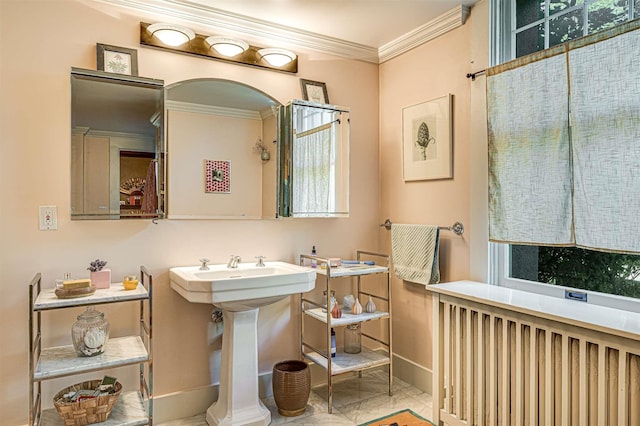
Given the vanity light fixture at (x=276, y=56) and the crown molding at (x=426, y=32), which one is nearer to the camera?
the crown molding at (x=426, y=32)

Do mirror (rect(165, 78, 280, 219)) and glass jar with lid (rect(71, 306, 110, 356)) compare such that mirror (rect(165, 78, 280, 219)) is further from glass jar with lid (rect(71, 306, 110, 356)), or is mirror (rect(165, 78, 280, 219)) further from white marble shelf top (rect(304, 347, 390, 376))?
white marble shelf top (rect(304, 347, 390, 376))

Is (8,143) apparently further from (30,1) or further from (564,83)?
(564,83)

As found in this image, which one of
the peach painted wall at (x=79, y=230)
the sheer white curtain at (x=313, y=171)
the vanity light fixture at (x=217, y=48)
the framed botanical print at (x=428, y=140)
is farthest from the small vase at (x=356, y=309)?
the vanity light fixture at (x=217, y=48)

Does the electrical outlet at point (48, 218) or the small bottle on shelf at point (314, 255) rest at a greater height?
the electrical outlet at point (48, 218)

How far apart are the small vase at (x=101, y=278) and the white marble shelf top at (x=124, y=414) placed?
24.0 inches

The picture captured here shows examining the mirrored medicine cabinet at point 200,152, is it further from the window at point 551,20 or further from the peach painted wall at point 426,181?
the window at point 551,20

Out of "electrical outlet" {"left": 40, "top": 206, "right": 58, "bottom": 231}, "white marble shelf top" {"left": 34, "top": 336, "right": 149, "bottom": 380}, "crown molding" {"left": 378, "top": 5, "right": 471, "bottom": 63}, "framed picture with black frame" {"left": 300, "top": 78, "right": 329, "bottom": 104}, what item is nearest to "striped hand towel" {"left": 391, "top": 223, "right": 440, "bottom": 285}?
"framed picture with black frame" {"left": 300, "top": 78, "right": 329, "bottom": 104}

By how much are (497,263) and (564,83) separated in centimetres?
100

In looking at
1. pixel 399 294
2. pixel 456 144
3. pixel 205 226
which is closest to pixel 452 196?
pixel 456 144

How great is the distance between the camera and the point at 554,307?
1777 millimetres

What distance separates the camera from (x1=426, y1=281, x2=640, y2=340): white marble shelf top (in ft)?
4.99

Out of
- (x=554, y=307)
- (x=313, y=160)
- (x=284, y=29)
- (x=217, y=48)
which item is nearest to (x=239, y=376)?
(x=313, y=160)

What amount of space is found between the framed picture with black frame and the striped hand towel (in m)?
1.01

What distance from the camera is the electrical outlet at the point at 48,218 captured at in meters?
2.10
